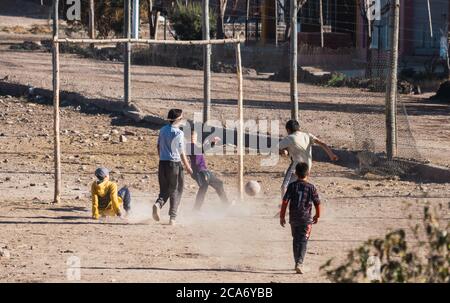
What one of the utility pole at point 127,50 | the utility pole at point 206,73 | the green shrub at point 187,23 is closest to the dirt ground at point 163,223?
the utility pole at point 206,73

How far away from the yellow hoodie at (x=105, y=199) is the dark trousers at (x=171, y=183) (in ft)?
2.02

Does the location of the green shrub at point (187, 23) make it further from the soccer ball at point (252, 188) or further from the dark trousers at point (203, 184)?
the dark trousers at point (203, 184)

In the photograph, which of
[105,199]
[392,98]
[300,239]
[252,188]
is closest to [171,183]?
[105,199]

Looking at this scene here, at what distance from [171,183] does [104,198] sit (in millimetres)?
979

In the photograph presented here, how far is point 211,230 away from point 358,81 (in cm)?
2181

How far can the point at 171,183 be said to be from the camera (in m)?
14.9

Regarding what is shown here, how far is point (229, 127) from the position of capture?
23.5m

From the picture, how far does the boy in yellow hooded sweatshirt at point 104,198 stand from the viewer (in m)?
15.1

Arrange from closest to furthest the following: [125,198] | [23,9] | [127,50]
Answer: [125,198] → [127,50] → [23,9]

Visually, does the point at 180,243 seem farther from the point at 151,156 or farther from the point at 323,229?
the point at 151,156

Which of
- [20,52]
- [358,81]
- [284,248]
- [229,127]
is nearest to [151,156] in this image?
[229,127]

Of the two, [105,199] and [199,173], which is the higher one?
[199,173]

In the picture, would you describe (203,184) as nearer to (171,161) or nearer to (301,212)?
(171,161)

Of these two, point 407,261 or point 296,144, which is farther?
point 296,144
